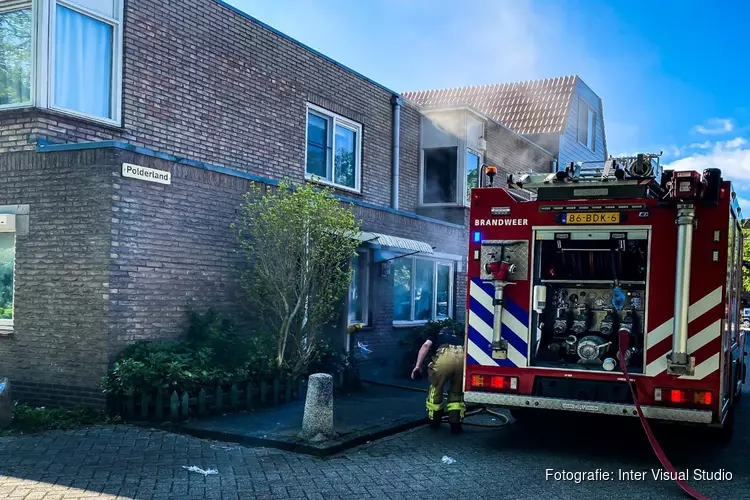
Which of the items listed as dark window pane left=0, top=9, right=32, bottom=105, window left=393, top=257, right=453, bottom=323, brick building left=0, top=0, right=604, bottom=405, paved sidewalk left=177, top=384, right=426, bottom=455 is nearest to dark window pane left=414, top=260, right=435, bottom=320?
window left=393, top=257, right=453, bottom=323

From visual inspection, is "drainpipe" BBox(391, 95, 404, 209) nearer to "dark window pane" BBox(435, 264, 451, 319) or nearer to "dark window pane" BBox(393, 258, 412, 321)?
"dark window pane" BBox(435, 264, 451, 319)

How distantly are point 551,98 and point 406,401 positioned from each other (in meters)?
17.5

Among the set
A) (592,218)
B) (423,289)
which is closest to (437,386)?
(592,218)

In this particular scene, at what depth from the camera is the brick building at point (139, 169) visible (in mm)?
8258

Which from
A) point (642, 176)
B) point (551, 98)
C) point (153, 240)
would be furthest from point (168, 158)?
point (551, 98)

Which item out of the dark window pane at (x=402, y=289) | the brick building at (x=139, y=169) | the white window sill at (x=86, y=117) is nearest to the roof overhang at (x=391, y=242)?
the brick building at (x=139, y=169)

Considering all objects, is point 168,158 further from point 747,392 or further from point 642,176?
point 747,392

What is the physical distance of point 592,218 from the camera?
7.05m

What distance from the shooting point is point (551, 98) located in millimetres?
24875

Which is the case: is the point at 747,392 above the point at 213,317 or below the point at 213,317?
below

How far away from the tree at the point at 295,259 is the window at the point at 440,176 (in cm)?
727

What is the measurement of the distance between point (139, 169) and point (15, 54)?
8.74 ft

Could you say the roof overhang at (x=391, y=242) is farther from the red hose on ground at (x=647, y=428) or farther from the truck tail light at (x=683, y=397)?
the truck tail light at (x=683, y=397)

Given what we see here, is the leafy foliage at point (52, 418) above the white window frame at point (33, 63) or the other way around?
the other way around
